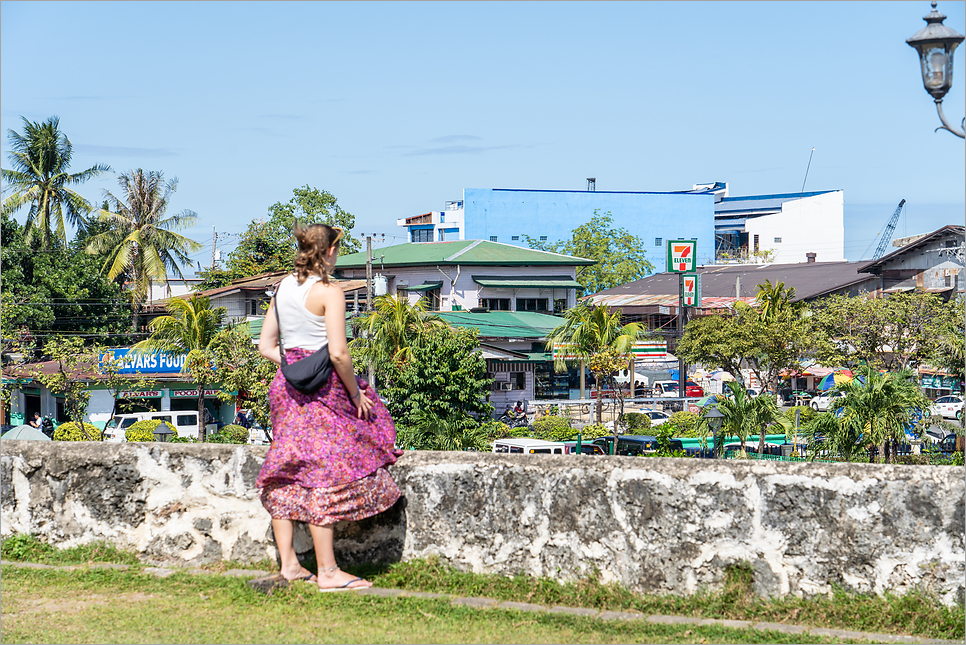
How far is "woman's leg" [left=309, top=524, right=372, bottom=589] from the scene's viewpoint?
446cm

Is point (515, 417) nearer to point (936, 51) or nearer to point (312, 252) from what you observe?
point (936, 51)

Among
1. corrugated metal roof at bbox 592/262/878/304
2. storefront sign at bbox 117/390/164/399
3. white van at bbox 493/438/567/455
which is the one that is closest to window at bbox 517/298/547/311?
corrugated metal roof at bbox 592/262/878/304

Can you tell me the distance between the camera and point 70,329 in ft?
125

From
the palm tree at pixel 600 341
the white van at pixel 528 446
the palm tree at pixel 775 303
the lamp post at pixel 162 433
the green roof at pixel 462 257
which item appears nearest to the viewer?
the lamp post at pixel 162 433

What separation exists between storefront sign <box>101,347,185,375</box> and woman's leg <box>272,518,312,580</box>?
28.7 m

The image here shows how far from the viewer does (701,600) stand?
169 inches

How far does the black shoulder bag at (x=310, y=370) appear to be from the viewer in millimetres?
4297

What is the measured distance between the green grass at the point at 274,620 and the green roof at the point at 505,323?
3446 cm

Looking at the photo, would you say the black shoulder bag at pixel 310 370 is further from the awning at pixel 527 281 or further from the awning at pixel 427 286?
the awning at pixel 427 286

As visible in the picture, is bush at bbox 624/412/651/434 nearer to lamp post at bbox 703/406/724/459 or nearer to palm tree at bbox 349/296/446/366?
palm tree at bbox 349/296/446/366

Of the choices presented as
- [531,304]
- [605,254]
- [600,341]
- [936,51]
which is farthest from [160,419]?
[605,254]

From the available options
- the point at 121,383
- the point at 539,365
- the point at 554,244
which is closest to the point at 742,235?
the point at 554,244

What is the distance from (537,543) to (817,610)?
48.3 inches

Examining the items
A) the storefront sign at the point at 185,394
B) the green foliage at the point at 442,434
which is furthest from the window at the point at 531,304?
the green foliage at the point at 442,434
